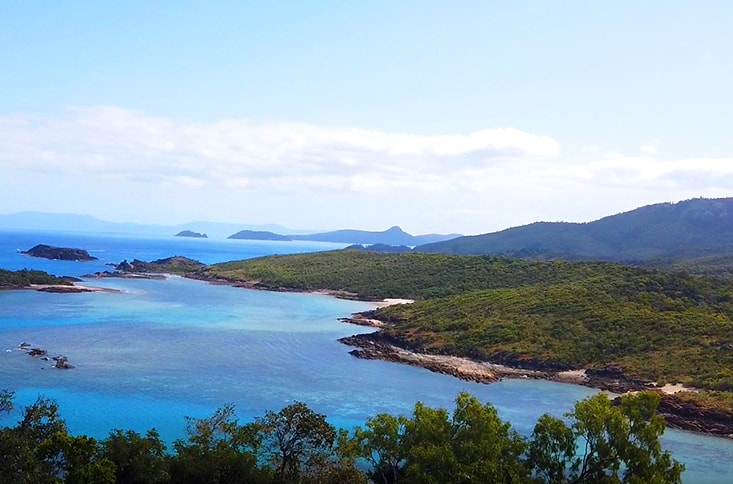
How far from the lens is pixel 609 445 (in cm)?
2183

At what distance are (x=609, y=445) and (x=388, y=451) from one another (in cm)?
795

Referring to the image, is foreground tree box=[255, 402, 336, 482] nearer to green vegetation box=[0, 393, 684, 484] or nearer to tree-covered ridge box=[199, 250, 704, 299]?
green vegetation box=[0, 393, 684, 484]

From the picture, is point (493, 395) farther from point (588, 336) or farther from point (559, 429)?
point (559, 429)

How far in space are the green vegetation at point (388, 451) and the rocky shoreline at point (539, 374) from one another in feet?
58.8

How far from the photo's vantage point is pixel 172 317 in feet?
231

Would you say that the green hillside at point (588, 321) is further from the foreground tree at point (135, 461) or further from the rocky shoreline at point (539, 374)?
the foreground tree at point (135, 461)

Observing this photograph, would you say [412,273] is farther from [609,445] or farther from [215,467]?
[215,467]

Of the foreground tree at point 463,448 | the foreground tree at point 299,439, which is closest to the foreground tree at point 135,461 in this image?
the foreground tree at point 299,439

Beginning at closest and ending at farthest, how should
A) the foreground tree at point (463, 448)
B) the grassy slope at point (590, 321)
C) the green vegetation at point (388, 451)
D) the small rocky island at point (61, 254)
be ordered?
the foreground tree at point (463, 448), the green vegetation at point (388, 451), the grassy slope at point (590, 321), the small rocky island at point (61, 254)

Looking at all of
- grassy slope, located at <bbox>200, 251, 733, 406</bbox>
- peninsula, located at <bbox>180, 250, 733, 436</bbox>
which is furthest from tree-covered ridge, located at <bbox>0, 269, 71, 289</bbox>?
grassy slope, located at <bbox>200, 251, 733, 406</bbox>

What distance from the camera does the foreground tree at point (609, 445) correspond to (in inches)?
846

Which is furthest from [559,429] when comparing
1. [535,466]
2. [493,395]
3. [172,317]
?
[172,317]

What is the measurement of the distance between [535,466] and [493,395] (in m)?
20.4

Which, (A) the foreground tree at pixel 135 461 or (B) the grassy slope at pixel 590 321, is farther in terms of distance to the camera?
(B) the grassy slope at pixel 590 321
